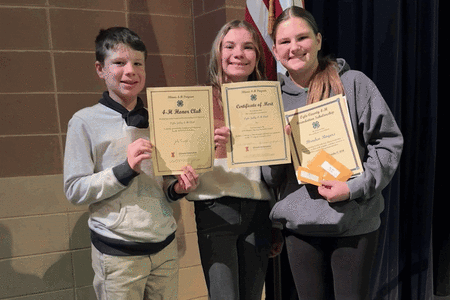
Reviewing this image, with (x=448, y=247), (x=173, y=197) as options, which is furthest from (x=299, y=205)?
(x=448, y=247)

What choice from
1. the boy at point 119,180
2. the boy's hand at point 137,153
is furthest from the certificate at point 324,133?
the boy's hand at point 137,153

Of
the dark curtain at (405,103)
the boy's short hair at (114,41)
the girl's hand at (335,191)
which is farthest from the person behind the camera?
the dark curtain at (405,103)

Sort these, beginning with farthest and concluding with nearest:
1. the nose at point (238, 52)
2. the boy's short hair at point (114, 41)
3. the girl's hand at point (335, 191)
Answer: the nose at point (238, 52) → the boy's short hair at point (114, 41) → the girl's hand at point (335, 191)

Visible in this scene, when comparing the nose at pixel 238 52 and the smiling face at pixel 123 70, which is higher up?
the nose at pixel 238 52

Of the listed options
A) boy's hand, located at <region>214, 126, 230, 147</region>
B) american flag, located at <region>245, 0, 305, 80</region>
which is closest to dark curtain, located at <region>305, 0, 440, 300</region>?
american flag, located at <region>245, 0, 305, 80</region>

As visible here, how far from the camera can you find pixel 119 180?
1.19m

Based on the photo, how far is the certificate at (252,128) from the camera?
1294 mm

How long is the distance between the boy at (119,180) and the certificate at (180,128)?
2.0 inches

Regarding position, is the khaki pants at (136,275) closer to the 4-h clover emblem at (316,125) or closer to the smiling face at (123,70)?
the smiling face at (123,70)

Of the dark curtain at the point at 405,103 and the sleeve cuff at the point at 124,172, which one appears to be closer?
the sleeve cuff at the point at 124,172

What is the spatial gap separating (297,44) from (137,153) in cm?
68

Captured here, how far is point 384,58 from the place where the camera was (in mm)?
2125

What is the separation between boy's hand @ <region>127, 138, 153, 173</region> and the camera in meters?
1.18

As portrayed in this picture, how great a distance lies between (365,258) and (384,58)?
53.4 inches
